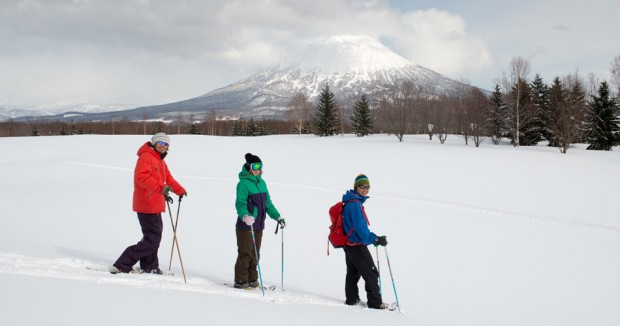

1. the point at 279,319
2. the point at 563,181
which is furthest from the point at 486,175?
the point at 279,319

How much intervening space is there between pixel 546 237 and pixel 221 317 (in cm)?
961

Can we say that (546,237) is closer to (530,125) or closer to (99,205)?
(99,205)

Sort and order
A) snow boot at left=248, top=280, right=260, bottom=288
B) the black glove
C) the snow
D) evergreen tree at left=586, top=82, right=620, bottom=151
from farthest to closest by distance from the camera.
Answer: evergreen tree at left=586, top=82, right=620, bottom=151 < snow boot at left=248, top=280, right=260, bottom=288 < the black glove < the snow

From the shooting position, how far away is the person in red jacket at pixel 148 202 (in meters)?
5.09

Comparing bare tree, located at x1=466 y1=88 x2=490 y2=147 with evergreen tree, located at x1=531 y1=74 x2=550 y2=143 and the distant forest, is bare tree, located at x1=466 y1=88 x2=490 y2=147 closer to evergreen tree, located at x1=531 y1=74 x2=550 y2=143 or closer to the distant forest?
the distant forest

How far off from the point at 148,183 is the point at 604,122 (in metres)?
41.1

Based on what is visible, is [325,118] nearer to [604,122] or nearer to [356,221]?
[604,122]

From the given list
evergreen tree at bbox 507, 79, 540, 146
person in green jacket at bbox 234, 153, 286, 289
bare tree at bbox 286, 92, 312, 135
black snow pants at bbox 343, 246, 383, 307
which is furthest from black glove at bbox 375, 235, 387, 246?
bare tree at bbox 286, 92, 312, 135

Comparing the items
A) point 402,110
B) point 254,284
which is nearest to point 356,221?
point 254,284

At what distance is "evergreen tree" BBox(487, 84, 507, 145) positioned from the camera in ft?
125

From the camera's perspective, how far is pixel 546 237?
996 centimetres

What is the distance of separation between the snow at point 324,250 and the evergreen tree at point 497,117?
57.5 ft

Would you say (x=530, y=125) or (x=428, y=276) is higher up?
(x=530, y=125)

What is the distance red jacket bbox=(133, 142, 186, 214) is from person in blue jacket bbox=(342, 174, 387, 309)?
2.57 metres
